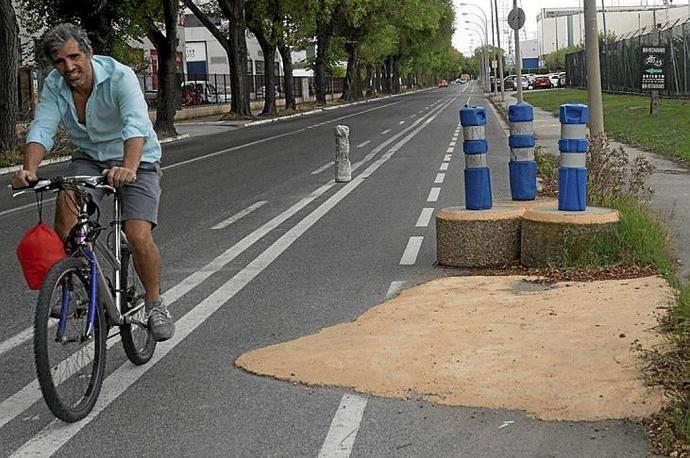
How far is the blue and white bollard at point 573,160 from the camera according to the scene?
8836 millimetres

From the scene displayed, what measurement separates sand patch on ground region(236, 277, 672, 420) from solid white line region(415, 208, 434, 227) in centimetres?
404

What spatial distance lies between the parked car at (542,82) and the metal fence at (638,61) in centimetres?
1896

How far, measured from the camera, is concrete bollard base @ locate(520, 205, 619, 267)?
8414 millimetres

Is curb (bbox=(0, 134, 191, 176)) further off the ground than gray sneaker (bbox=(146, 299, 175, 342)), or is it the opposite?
curb (bbox=(0, 134, 191, 176))

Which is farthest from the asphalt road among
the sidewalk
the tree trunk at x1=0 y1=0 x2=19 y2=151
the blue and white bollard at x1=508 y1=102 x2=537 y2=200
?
the tree trunk at x1=0 y1=0 x2=19 y2=151

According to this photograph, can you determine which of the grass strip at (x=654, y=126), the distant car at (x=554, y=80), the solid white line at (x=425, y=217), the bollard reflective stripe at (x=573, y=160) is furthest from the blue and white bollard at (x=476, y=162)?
the distant car at (x=554, y=80)

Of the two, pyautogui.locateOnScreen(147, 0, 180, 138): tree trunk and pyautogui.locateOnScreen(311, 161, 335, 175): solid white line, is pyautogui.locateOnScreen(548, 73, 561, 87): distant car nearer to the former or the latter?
pyautogui.locateOnScreen(147, 0, 180, 138): tree trunk

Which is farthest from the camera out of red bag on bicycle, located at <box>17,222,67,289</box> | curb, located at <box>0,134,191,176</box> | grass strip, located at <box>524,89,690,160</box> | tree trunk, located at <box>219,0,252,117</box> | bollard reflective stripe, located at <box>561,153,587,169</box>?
tree trunk, located at <box>219,0,252,117</box>

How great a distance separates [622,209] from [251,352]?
441 centimetres

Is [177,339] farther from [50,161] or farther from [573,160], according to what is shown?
[50,161]

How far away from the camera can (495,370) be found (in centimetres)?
559

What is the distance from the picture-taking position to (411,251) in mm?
9969

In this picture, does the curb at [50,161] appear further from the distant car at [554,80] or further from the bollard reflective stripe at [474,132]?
the distant car at [554,80]

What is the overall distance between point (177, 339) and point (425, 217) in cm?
610
